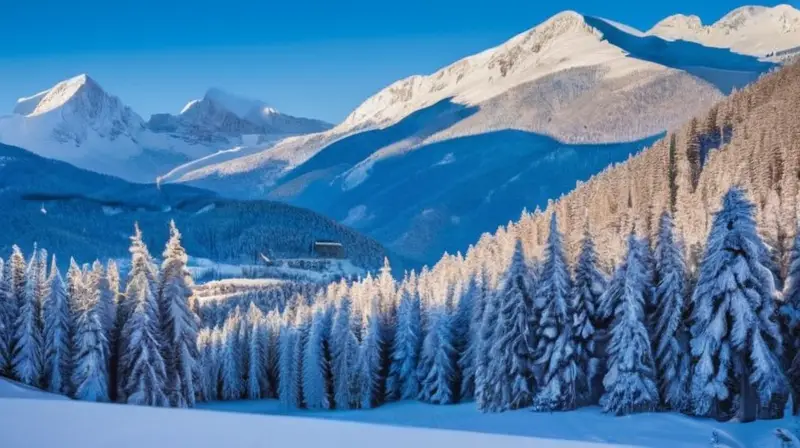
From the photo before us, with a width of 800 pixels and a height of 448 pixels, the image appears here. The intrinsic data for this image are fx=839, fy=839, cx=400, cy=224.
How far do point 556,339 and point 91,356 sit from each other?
1900 cm

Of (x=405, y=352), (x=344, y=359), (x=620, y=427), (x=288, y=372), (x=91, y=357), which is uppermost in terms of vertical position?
(x=91, y=357)

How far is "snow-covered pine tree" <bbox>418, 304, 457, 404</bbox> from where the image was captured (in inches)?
1967

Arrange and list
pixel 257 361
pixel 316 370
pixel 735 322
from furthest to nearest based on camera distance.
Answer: pixel 257 361, pixel 316 370, pixel 735 322

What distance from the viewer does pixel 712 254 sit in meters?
30.6

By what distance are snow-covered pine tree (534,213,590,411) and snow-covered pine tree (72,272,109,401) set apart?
57.8 ft

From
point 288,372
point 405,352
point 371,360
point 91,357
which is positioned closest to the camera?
point 91,357

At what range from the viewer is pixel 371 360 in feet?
179

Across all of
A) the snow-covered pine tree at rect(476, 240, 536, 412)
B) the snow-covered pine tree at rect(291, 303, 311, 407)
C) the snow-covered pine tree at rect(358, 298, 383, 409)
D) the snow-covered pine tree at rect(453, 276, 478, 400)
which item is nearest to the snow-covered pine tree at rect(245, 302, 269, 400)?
the snow-covered pine tree at rect(291, 303, 311, 407)

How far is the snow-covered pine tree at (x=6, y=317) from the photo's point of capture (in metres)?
33.7

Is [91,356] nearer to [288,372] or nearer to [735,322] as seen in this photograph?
[735,322]

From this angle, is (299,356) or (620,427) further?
(299,356)

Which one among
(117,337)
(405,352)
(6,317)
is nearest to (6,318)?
(6,317)

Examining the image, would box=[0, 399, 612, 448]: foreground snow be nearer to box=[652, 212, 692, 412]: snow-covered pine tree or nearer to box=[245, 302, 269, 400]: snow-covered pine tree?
box=[652, 212, 692, 412]: snow-covered pine tree

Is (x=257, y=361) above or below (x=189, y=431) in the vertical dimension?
below
